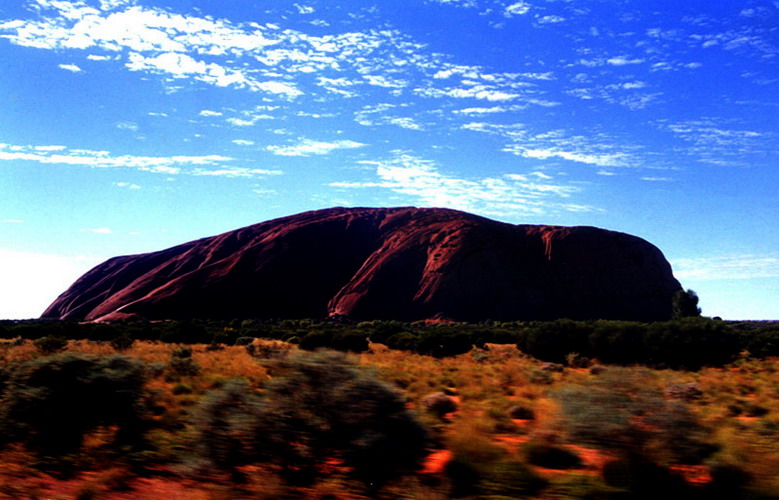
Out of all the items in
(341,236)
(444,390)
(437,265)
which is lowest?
(444,390)

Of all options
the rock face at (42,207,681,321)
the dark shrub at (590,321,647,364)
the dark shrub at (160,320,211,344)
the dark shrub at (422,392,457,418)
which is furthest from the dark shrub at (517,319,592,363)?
the rock face at (42,207,681,321)

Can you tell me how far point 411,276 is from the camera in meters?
96.9

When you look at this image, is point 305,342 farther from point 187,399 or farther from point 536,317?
point 536,317

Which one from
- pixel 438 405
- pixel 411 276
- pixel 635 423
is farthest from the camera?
pixel 411 276

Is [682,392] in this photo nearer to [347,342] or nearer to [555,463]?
[555,463]

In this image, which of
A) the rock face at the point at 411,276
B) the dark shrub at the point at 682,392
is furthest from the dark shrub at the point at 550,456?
the rock face at the point at 411,276

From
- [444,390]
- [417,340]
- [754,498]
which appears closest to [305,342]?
[417,340]

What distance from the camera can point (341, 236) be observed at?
11481 cm

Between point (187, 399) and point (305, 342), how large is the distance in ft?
75.8

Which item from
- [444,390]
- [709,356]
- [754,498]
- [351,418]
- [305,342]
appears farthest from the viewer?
[305,342]

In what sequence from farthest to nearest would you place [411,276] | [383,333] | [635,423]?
[411,276], [383,333], [635,423]

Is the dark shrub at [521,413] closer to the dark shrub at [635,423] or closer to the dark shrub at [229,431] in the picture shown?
the dark shrub at [635,423]

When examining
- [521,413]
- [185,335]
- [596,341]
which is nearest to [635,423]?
[521,413]

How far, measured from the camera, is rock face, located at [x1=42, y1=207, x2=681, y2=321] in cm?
9088
